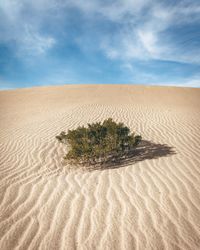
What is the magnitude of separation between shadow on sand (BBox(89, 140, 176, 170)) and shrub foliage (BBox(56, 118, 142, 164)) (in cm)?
18

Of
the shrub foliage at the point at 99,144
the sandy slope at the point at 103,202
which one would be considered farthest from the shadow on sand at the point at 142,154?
the shrub foliage at the point at 99,144

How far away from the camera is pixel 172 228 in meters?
2.46

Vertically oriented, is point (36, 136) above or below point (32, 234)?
above

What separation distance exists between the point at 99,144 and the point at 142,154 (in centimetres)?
140

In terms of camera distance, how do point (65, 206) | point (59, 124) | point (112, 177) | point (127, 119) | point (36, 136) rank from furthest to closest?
1. point (127, 119)
2. point (59, 124)
3. point (36, 136)
4. point (112, 177)
5. point (65, 206)

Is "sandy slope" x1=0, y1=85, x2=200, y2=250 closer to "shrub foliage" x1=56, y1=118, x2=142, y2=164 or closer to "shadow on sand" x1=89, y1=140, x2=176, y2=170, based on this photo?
"shadow on sand" x1=89, y1=140, x2=176, y2=170

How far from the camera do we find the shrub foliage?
4797 mm

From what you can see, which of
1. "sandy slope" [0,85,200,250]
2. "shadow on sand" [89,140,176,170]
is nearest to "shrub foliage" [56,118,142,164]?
"shadow on sand" [89,140,176,170]

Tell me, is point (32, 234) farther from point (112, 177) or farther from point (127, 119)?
point (127, 119)

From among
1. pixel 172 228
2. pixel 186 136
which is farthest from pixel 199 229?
pixel 186 136

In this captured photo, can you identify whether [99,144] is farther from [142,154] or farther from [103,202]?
[103,202]

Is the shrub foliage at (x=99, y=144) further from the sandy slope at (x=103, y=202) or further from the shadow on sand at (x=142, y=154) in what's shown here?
the sandy slope at (x=103, y=202)

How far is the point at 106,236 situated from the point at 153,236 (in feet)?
2.14

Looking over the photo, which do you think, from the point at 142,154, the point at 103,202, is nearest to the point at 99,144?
the point at 142,154
